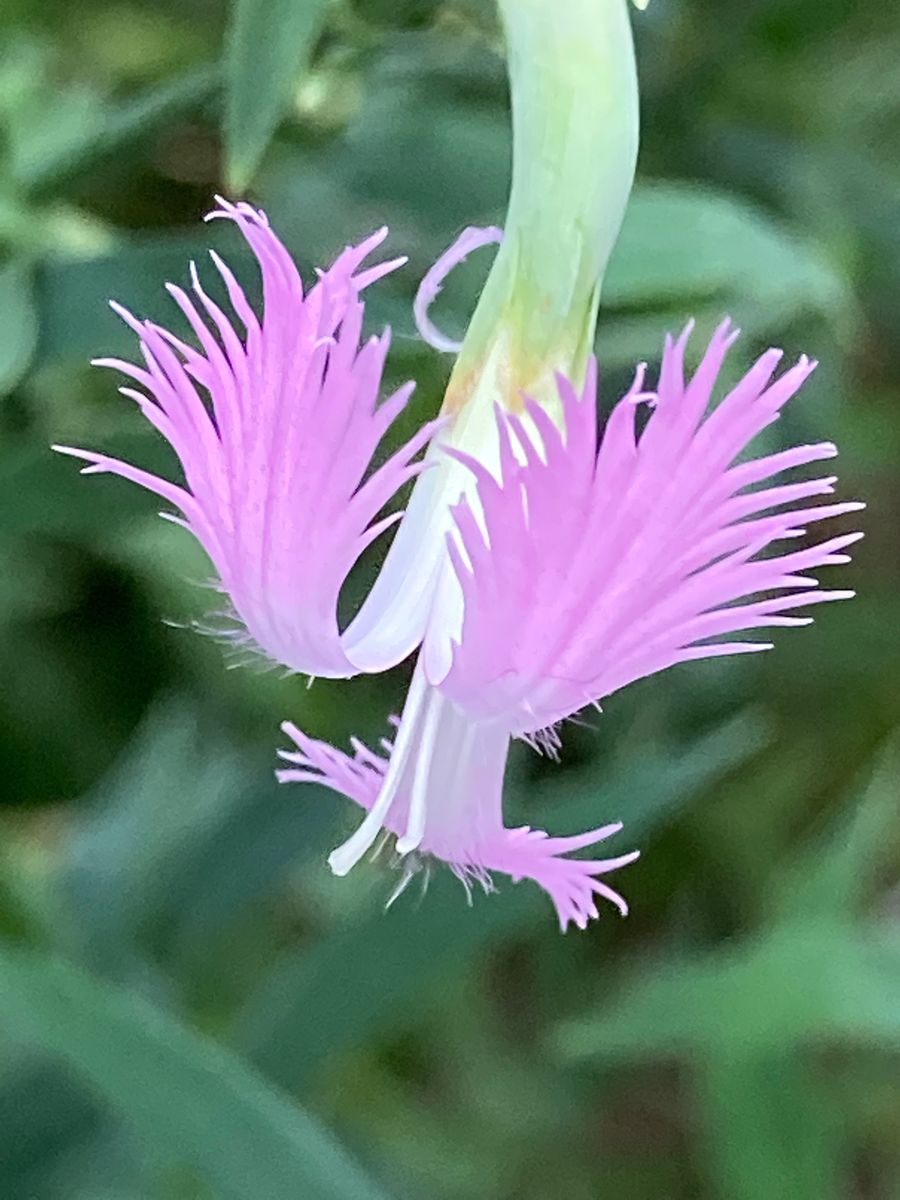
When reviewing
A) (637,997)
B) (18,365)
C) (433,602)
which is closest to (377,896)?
(637,997)

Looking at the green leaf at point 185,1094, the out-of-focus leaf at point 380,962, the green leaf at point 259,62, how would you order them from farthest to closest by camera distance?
the out-of-focus leaf at point 380,962 → the green leaf at point 185,1094 → the green leaf at point 259,62

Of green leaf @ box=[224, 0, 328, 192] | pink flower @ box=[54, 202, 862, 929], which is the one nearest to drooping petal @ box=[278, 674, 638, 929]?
pink flower @ box=[54, 202, 862, 929]

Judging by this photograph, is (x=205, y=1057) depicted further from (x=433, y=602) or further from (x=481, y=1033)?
(x=481, y=1033)

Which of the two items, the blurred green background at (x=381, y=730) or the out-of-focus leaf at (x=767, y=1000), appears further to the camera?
the out-of-focus leaf at (x=767, y=1000)

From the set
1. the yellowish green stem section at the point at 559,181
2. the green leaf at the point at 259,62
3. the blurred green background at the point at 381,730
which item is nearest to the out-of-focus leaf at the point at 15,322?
the blurred green background at the point at 381,730

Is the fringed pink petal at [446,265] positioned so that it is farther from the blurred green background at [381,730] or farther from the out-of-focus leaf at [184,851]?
the out-of-focus leaf at [184,851]

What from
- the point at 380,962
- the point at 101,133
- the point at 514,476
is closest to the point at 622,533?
the point at 514,476

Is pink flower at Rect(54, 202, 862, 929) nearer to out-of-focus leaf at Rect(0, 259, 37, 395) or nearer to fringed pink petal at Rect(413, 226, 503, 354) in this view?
fringed pink petal at Rect(413, 226, 503, 354)
